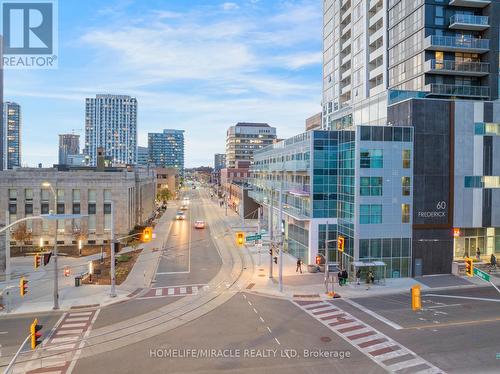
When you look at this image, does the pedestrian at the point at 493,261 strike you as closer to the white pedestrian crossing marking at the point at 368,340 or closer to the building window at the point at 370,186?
the building window at the point at 370,186

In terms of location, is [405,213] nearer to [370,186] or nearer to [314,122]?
[370,186]

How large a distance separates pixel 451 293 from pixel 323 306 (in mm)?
12761

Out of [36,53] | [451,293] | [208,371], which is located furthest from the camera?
[36,53]

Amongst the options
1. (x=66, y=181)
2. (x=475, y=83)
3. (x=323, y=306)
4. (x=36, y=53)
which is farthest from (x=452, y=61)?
(x=66, y=181)

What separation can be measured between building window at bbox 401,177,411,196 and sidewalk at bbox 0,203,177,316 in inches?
1085

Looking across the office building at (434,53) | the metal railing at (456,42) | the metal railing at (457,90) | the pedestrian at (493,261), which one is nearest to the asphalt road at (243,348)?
the pedestrian at (493,261)

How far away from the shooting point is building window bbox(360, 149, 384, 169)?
39.0 meters

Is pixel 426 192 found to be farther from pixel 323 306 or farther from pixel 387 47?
pixel 387 47

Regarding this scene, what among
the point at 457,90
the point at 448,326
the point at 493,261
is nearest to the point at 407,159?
the point at 493,261

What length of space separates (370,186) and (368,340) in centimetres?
1938

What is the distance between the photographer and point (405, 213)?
130 feet

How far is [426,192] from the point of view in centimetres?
3994

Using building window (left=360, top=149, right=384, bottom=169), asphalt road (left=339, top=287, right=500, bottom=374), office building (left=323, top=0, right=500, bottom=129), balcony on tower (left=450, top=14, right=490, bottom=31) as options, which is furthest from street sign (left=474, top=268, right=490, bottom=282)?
balcony on tower (left=450, top=14, right=490, bottom=31)

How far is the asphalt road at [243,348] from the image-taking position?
1948cm
